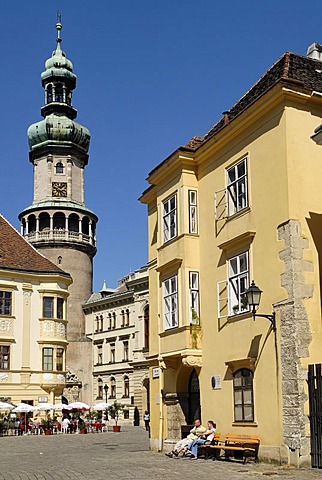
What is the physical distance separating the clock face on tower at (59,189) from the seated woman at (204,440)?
53058 millimetres

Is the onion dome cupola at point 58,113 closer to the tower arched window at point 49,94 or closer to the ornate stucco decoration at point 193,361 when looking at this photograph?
the tower arched window at point 49,94

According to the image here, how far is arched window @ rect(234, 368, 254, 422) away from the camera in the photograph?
1836cm

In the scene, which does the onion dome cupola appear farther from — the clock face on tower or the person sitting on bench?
the person sitting on bench

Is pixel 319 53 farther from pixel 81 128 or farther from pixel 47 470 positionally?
pixel 81 128

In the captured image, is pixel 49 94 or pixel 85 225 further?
pixel 49 94

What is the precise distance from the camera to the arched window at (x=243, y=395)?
60.2 ft

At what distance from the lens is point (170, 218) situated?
2292 cm

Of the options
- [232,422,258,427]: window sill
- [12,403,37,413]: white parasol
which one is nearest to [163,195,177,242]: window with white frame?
[232,422,258,427]: window sill

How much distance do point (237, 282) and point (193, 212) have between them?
10.9 ft

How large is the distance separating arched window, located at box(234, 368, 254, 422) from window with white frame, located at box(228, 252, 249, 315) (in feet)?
5.43

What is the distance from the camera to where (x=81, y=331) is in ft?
238

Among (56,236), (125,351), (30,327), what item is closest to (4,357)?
(30,327)

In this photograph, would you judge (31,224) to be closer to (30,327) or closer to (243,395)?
(30,327)

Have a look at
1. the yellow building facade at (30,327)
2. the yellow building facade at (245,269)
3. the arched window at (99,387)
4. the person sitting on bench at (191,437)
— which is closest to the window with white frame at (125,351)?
the arched window at (99,387)
